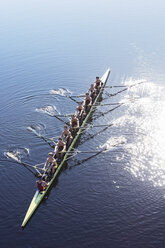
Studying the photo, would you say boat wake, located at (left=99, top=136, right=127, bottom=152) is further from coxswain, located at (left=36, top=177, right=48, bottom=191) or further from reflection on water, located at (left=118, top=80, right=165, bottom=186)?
coxswain, located at (left=36, top=177, right=48, bottom=191)

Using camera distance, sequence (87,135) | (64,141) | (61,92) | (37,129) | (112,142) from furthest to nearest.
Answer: (61,92), (37,129), (87,135), (112,142), (64,141)

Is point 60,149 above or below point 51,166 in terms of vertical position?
above

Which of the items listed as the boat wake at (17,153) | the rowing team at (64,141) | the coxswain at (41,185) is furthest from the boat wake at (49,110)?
the coxswain at (41,185)

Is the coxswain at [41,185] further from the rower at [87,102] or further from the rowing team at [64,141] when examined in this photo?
the rower at [87,102]

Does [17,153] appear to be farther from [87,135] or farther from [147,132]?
[147,132]

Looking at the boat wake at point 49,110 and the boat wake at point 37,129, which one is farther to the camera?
the boat wake at point 49,110

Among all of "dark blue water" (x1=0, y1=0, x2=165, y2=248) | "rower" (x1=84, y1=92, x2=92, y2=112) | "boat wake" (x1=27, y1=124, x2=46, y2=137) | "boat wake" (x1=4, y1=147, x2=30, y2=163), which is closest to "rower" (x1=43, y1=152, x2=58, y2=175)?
"dark blue water" (x1=0, y1=0, x2=165, y2=248)

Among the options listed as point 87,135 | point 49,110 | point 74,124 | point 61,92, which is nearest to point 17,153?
point 74,124

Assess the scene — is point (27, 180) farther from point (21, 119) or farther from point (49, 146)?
point (21, 119)
